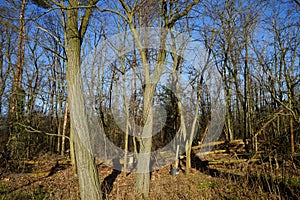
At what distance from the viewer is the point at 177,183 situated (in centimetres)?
677

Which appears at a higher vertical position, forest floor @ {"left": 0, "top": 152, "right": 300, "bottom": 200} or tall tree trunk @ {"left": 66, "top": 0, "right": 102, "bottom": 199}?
tall tree trunk @ {"left": 66, "top": 0, "right": 102, "bottom": 199}

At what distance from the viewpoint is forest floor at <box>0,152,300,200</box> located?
4.80 m

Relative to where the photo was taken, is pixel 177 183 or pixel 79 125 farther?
pixel 177 183

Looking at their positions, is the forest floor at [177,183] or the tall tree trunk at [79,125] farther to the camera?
the forest floor at [177,183]

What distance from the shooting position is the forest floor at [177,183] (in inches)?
189

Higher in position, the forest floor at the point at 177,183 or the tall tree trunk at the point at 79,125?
the tall tree trunk at the point at 79,125

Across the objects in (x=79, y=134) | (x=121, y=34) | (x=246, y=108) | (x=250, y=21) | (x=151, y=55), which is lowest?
(x=79, y=134)

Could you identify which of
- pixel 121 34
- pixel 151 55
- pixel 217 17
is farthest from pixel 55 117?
pixel 217 17

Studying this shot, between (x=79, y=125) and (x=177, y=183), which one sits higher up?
(x=79, y=125)

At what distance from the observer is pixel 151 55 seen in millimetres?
7363

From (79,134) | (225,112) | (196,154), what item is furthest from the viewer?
(225,112)

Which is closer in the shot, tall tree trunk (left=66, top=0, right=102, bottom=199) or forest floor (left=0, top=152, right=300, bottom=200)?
tall tree trunk (left=66, top=0, right=102, bottom=199)

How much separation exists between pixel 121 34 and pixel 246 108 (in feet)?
24.6

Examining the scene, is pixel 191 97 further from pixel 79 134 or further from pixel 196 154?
pixel 79 134
